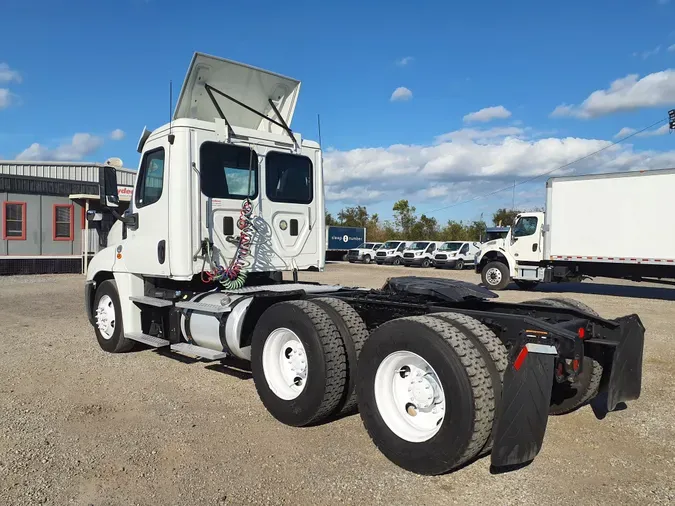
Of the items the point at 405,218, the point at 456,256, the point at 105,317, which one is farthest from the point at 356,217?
the point at 105,317

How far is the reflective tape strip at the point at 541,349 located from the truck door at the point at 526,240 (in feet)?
50.3

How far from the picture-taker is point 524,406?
329 cm

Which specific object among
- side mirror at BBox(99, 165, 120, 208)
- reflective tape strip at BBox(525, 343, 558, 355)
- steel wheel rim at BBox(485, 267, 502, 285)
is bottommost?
steel wheel rim at BBox(485, 267, 502, 285)

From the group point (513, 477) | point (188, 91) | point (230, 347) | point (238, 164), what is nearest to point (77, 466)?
point (230, 347)

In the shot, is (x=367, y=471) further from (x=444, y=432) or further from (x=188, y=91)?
(x=188, y=91)

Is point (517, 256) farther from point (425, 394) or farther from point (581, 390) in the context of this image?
point (425, 394)

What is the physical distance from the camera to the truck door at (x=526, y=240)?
18.0 meters

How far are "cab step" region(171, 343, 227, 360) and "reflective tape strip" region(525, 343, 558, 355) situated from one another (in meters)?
3.27

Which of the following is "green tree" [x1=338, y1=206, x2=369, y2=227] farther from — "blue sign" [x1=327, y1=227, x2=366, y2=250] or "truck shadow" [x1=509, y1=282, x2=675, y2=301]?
"truck shadow" [x1=509, y1=282, x2=675, y2=301]

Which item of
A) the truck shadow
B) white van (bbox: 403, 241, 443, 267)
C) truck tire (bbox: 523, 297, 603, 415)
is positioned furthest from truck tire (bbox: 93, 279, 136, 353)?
white van (bbox: 403, 241, 443, 267)

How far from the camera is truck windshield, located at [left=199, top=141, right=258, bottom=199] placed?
6.23 metres

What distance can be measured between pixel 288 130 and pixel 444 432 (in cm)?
456

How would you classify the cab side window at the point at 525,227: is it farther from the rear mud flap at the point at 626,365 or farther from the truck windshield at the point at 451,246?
the rear mud flap at the point at 626,365

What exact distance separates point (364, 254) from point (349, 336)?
33.4 metres
